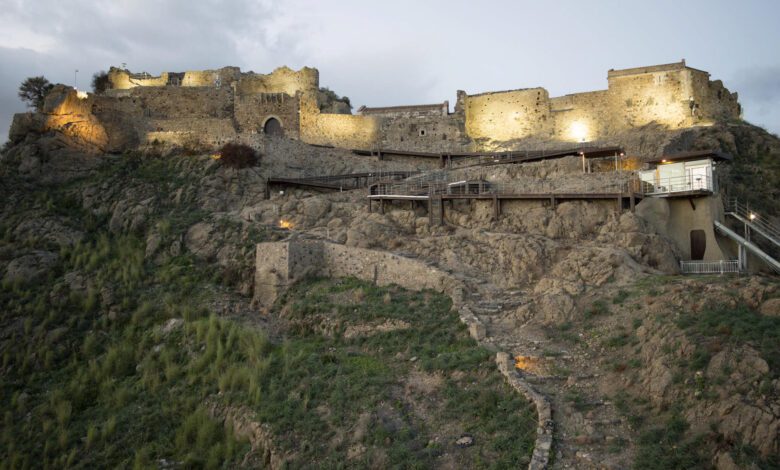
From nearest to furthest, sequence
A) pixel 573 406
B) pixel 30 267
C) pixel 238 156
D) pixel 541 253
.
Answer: pixel 573 406
pixel 541 253
pixel 30 267
pixel 238 156

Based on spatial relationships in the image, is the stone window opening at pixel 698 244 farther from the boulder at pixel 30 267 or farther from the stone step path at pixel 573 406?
the boulder at pixel 30 267

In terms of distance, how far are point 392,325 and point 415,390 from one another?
4.07 metres

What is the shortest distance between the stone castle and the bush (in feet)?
3.71

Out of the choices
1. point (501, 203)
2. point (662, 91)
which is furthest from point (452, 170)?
point (662, 91)

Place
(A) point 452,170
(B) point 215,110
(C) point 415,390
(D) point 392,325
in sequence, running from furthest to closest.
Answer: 1. (B) point 215,110
2. (A) point 452,170
3. (D) point 392,325
4. (C) point 415,390

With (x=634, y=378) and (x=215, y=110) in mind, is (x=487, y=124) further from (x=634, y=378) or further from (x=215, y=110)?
(x=634, y=378)

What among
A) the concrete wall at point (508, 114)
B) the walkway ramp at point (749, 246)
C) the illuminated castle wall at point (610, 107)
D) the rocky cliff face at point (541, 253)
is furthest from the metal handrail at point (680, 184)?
the concrete wall at point (508, 114)

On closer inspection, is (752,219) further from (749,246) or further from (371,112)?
(371,112)

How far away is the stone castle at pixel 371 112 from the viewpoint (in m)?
34.8

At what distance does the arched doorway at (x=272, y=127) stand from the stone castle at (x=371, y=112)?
0.22ft

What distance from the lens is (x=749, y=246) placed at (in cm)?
2162

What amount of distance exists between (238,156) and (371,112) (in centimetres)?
1317

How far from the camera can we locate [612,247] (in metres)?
20.9

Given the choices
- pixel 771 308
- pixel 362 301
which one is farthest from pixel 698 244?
pixel 362 301
